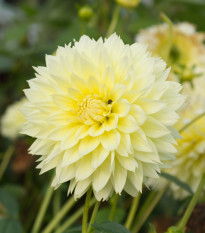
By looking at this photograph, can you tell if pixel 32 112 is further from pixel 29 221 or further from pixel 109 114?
pixel 29 221

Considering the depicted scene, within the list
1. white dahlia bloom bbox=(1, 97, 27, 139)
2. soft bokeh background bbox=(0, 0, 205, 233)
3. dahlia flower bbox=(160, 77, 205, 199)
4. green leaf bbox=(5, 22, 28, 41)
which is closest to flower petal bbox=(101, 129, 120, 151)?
dahlia flower bbox=(160, 77, 205, 199)

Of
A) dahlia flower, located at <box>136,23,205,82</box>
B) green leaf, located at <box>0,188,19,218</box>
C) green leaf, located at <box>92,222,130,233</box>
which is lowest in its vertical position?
→ green leaf, located at <box>92,222,130,233</box>

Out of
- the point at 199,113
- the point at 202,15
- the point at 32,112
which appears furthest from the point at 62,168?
the point at 202,15

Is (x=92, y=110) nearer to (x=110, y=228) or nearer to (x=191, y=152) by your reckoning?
(x=110, y=228)

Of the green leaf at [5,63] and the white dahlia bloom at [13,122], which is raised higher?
the green leaf at [5,63]

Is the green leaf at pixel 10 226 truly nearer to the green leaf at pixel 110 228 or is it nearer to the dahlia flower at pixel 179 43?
the green leaf at pixel 110 228

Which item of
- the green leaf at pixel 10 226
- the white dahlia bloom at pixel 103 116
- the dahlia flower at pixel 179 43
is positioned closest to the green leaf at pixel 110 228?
the white dahlia bloom at pixel 103 116

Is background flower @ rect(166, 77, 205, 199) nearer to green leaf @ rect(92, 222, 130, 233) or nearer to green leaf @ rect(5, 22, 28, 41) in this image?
green leaf @ rect(92, 222, 130, 233)
